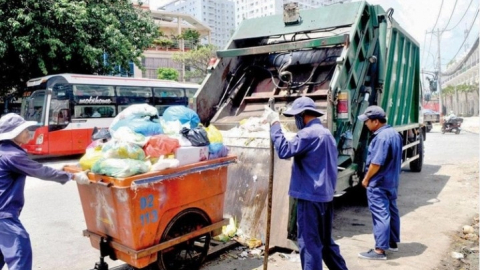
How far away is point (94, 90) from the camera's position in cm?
1284

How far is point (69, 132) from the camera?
1227cm

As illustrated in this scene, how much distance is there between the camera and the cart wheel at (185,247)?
11.1ft

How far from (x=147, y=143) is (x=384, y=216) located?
238 centimetres

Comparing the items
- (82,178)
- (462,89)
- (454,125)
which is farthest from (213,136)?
(462,89)

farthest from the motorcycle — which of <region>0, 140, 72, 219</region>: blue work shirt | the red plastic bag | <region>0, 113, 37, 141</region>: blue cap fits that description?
<region>0, 113, 37, 141</region>: blue cap

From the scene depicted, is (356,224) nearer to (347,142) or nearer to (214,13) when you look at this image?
(347,142)

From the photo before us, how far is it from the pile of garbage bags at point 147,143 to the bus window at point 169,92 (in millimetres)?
11490

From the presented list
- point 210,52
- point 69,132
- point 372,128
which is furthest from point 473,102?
point 372,128

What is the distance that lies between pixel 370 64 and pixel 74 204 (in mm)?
4988

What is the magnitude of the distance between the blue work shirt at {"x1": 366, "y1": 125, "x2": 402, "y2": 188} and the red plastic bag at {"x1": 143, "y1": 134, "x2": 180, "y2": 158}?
6.49ft

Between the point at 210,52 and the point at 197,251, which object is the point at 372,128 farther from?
the point at 210,52

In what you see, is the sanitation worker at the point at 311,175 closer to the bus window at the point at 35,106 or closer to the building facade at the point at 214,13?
A: the bus window at the point at 35,106

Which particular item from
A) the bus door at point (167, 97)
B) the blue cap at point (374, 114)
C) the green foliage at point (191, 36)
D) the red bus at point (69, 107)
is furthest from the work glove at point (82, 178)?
the green foliage at point (191, 36)

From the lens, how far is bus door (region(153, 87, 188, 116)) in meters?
14.9
